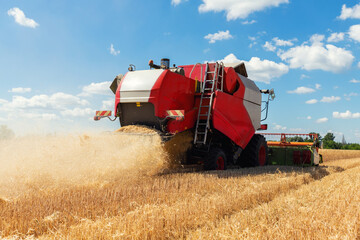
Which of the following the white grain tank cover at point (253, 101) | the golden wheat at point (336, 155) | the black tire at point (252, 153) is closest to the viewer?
the white grain tank cover at point (253, 101)

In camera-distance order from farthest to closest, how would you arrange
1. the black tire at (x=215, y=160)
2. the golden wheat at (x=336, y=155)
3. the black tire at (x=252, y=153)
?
the golden wheat at (x=336, y=155) → the black tire at (x=252, y=153) → the black tire at (x=215, y=160)

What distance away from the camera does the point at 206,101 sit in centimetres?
750

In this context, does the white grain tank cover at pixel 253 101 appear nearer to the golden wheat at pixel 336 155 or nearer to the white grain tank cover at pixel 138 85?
the white grain tank cover at pixel 138 85

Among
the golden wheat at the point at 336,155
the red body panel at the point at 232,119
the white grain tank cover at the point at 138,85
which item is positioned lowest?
the golden wheat at the point at 336,155

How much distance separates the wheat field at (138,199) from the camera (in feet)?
9.73

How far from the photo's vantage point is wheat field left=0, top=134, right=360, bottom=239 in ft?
9.73

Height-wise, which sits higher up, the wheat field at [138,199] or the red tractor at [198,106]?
the red tractor at [198,106]

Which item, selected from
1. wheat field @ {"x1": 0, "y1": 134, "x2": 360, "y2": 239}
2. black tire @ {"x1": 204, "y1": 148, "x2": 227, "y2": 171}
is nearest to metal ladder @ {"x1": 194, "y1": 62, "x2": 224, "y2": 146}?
black tire @ {"x1": 204, "y1": 148, "x2": 227, "y2": 171}

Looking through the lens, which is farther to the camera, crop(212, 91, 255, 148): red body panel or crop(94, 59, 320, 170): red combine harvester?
crop(212, 91, 255, 148): red body panel

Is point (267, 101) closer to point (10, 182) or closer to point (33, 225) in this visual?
point (10, 182)

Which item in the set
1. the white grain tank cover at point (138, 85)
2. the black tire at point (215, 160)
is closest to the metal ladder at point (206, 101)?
the black tire at point (215, 160)

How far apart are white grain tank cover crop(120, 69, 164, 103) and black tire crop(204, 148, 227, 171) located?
200 centimetres

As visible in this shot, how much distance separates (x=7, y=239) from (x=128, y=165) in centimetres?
341

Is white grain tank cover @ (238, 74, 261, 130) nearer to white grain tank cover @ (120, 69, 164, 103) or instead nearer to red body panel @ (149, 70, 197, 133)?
red body panel @ (149, 70, 197, 133)
